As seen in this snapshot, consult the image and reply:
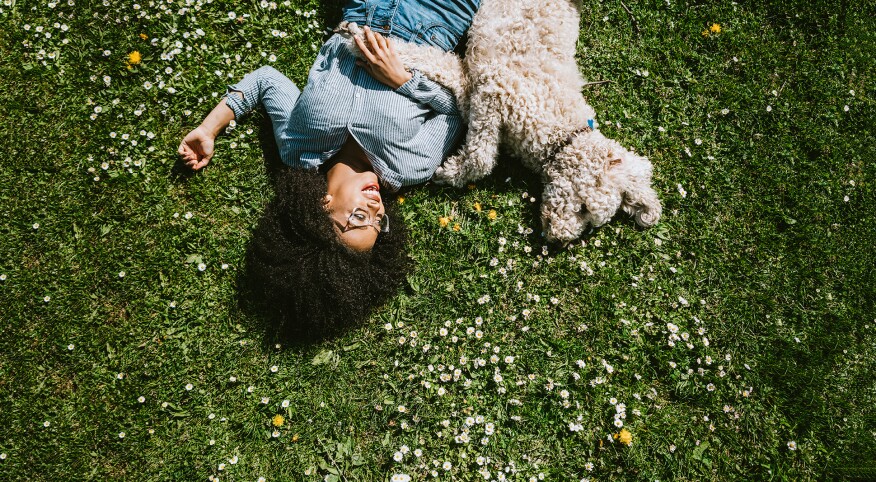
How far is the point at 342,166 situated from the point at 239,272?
3.93 feet

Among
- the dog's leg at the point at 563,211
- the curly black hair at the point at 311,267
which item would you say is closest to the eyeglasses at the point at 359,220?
the curly black hair at the point at 311,267

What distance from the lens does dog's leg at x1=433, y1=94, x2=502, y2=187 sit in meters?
3.67

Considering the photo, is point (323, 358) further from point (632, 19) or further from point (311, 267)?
point (632, 19)

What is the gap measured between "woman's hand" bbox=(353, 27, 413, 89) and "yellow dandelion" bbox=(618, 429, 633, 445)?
295 centimetres

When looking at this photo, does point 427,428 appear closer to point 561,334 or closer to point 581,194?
point 561,334

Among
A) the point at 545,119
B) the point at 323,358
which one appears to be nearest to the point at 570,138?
the point at 545,119

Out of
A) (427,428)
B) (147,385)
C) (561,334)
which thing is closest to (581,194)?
(561,334)

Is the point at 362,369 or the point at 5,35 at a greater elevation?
the point at 5,35

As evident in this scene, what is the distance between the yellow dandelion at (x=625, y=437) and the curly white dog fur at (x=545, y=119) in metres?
1.44

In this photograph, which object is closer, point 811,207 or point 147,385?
point 147,385

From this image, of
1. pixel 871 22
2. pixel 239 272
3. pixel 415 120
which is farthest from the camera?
pixel 871 22

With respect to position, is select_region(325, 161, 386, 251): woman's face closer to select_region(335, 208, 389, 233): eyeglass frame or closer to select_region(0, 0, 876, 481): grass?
select_region(335, 208, 389, 233): eyeglass frame

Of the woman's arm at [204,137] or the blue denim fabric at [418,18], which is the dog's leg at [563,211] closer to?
the blue denim fabric at [418,18]

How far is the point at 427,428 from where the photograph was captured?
12.4 feet
